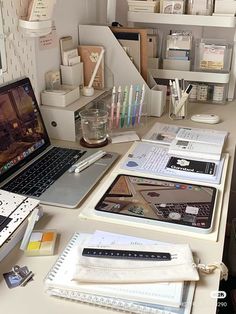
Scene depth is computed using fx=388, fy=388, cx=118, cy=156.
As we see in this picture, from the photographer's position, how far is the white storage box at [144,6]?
1.74 m

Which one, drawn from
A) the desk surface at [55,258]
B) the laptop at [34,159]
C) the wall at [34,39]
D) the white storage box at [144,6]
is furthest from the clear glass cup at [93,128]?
the white storage box at [144,6]

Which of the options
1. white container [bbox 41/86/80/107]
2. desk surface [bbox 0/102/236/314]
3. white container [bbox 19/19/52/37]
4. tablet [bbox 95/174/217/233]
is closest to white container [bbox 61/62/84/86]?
white container [bbox 41/86/80/107]

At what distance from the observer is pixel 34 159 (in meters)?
1.23

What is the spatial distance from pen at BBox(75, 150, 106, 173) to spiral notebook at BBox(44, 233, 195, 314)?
17.9 inches

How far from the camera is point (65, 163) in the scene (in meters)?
1.20

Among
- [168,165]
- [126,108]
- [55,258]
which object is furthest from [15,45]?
[55,258]

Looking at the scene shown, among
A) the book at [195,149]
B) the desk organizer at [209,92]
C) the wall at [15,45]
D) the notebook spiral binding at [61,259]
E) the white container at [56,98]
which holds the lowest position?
the notebook spiral binding at [61,259]

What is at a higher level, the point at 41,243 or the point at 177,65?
the point at 177,65

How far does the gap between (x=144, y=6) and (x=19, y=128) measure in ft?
2.97

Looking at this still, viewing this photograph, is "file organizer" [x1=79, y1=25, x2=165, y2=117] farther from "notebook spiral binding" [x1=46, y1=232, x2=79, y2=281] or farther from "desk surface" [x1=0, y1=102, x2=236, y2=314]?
"notebook spiral binding" [x1=46, y1=232, x2=79, y2=281]

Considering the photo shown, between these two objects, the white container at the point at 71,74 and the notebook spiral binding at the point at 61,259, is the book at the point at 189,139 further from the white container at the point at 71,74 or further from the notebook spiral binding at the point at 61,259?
the notebook spiral binding at the point at 61,259

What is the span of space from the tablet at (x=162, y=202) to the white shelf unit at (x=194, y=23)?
2.77ft

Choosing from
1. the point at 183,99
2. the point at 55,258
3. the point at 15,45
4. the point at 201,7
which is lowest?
the point at 55,258

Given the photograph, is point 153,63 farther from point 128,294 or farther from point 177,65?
point 128,294
